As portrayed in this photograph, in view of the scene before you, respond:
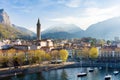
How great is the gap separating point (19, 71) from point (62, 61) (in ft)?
50.8

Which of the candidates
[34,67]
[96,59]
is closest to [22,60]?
[34,67]

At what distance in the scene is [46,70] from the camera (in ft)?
155

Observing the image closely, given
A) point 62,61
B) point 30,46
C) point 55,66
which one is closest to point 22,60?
point 55,66

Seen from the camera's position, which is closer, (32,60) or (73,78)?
(73,78)

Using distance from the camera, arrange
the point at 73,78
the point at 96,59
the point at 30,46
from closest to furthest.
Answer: the point at 73,78 → the point at 96,59 → the point at 30,46

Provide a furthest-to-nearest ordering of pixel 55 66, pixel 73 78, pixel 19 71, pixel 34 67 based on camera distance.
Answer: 1. pixel 55 66
2. pixel 34 67
3. pixel 19 71
4. pixel 73 78

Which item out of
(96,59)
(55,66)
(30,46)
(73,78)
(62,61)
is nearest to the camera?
(73,78)

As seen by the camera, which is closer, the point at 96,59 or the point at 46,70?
the point at 46,70

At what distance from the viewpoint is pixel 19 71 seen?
142 feet

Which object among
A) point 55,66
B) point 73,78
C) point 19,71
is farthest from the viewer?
point 55,66

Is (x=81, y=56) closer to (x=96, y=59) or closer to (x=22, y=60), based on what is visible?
(x=96, y=59)

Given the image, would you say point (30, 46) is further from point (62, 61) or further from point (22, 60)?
point (22, 60)

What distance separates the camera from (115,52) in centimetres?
6625

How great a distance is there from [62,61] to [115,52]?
16.0 meters
